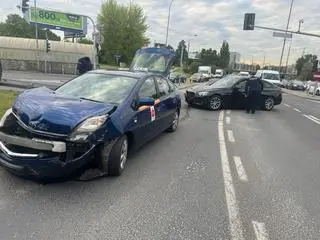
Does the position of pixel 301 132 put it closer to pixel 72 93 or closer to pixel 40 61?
pixel 72 93

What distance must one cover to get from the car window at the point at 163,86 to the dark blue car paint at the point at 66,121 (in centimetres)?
153

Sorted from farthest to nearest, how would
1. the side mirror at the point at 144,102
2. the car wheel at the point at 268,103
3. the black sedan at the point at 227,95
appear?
the car wheel at the point at 268,103 → the black sedan at the point at 227,95 → the side mirror at the point at 144,102

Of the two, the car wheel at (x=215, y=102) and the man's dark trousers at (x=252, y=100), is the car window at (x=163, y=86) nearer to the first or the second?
the car wheel at (x=215, y=102)

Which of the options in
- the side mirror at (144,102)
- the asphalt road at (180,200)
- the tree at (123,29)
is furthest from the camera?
the tree at (123,29)

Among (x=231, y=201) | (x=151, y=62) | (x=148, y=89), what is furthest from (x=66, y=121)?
(x=151, y=62)

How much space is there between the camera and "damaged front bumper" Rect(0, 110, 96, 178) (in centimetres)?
455

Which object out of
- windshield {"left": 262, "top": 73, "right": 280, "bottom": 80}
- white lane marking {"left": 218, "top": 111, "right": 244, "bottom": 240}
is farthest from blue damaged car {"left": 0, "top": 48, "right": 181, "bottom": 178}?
windshield {"left": 262, "top": 73, "right": 280, "bottom": 80}

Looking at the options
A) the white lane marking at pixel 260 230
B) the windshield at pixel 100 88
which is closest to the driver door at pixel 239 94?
the windshield at pixel 100 88

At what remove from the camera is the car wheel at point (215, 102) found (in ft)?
50.8

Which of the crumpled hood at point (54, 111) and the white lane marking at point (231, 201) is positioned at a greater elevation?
the crumpled hood at point (54, 111)

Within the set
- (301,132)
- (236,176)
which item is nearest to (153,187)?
(236,176)

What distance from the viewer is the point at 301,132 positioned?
440 inches

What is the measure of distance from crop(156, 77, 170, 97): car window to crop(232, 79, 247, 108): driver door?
25.4ft

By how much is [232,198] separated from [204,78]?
54141 mm
